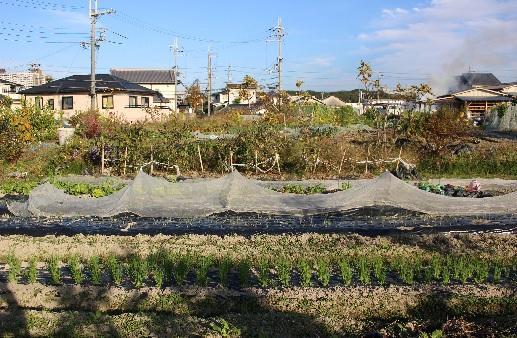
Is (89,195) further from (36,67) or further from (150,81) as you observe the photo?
(36,67)

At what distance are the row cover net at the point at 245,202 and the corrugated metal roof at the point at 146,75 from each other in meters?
35.0

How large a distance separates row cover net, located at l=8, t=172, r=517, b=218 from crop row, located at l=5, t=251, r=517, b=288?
1992 mm

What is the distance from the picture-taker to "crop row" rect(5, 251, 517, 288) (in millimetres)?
5625

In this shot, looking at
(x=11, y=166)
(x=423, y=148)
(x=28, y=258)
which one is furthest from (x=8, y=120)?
(x=423, y=148)

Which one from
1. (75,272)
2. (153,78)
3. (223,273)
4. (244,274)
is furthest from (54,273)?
(153,78)

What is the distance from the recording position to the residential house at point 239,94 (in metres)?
27.8

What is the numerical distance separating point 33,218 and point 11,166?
21.4 feet

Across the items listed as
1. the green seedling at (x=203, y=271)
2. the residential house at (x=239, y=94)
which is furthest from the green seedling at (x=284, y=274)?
the residential house at (x=239, y=94)

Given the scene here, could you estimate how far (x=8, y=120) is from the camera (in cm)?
1549

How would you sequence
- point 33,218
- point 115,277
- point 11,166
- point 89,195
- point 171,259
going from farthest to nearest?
point 11,166, point 89,195, point 33,218, point 171,259, point 115,277

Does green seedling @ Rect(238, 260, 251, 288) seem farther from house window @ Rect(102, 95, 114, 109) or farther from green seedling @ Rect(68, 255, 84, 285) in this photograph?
house window @ Rect(102, 95, 114, 109)

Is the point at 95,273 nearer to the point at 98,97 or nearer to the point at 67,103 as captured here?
the point at 98,97

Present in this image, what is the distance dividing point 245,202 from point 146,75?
120 ft

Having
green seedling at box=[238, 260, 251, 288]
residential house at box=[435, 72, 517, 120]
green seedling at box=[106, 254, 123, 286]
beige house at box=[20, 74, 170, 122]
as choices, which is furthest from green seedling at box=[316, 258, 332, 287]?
residential house at box=[435, 72, 517, 120]
